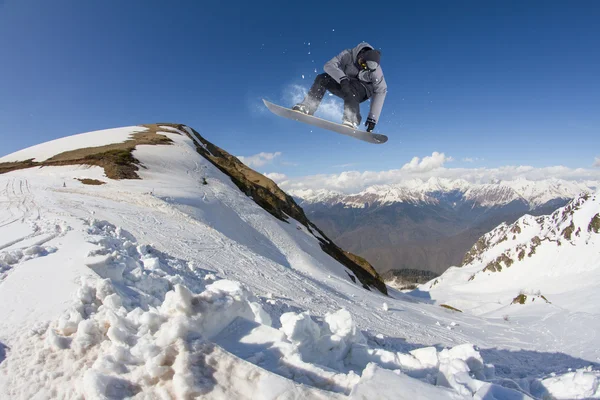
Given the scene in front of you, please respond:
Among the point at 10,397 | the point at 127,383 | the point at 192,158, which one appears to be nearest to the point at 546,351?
the point at 127,383

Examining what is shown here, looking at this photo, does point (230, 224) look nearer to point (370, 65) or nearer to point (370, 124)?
point (370, 124)

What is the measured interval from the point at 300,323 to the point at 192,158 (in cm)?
4028

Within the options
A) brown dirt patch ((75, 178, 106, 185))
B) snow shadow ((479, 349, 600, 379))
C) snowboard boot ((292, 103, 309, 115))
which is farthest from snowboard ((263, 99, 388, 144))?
brown dirt patch ((75, 178, 106, 185))

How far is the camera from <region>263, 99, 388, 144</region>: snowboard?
11.7m

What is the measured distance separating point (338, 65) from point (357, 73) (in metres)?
0.78

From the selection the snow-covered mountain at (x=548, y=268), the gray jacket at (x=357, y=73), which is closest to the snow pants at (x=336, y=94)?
the gray jacket at (x=357, y=73)

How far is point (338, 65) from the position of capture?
10625 mm

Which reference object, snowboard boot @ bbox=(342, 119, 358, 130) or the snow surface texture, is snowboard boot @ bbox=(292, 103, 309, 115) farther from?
the snow surface texture

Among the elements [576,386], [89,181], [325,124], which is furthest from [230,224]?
[576,386]

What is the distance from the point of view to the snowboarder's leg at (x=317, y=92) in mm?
11148

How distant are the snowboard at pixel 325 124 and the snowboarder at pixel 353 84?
24 centimetres

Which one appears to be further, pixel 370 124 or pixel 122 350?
pixel 370 124

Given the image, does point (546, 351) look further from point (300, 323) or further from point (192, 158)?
point (192, 158)

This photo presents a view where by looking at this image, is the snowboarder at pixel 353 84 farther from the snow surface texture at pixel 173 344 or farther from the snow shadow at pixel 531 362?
the snow shadow at pixel 531 362
